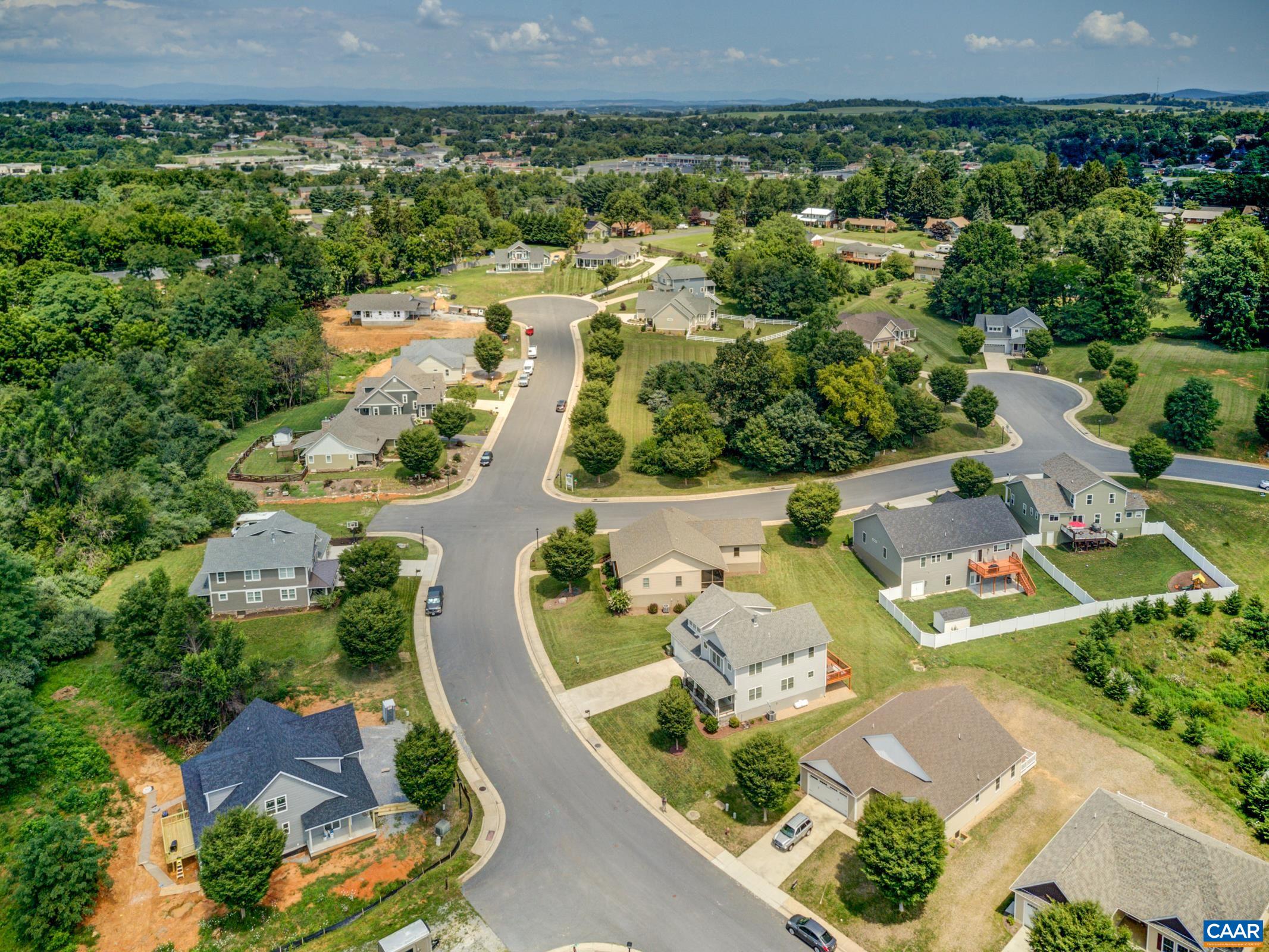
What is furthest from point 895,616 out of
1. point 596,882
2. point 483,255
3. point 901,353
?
point 483,255

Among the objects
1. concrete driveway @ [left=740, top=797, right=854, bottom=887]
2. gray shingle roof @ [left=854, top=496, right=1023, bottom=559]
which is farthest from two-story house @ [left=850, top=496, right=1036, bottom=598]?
concrete driveway @ [left=740, top=797, right=854, bottom=887]

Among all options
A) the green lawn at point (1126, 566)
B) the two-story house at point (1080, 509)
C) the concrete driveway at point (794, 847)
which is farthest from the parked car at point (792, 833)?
the two-story house at point (1080, 509)

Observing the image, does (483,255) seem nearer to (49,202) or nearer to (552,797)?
(49,202)

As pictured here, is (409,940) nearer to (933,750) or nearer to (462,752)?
(462,752)

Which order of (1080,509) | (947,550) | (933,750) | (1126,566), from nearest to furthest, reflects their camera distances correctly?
(933,750), (947,550), (1126,566), (1080,509)

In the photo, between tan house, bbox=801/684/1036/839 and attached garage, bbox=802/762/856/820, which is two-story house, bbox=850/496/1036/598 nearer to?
tan house, bbox=801/684/1036/839

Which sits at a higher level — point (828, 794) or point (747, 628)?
point (747, 628)

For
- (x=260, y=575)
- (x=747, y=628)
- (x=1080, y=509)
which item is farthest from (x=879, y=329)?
(x=260, y=575)
